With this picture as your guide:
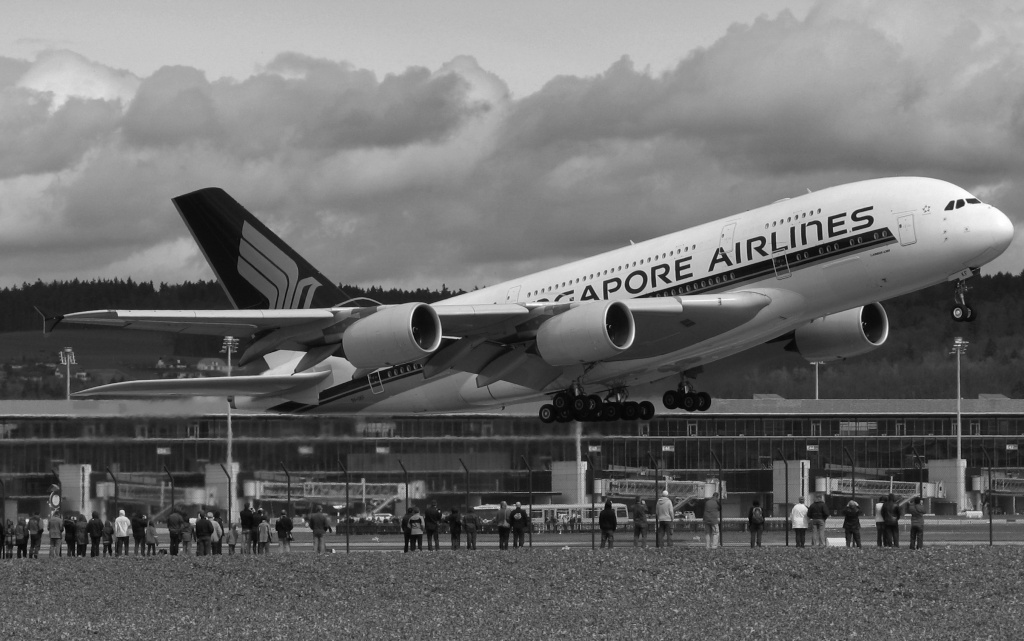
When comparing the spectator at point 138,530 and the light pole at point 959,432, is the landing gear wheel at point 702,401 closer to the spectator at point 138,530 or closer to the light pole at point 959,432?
the spectator at point 138,530

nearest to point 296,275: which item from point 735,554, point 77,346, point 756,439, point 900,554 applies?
point 735,554

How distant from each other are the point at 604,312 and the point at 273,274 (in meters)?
12.5

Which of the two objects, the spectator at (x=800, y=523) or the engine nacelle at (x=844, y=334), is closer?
the spectator at (x=800, y=523)

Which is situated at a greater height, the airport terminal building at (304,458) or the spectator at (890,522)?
the airport terminal building at (304,458)

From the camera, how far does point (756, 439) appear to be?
70.9 m

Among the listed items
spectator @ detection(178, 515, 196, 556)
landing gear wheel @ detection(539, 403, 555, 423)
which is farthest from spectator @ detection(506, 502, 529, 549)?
spectator @ detection(178, 515, 196, 556)

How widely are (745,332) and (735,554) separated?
623 cm

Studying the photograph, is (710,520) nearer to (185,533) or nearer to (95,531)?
(185,533)

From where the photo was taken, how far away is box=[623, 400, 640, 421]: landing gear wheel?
40.9 meters

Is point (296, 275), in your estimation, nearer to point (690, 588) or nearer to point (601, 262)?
point (601, 262)

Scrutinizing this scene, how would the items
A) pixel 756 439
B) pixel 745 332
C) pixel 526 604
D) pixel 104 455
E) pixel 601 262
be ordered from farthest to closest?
pixel 756 439
pixel 104 455
pixel 601 262
pixel 745 332
pixel 526 604

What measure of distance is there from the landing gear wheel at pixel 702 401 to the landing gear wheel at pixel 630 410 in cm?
183

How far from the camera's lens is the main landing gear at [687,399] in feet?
133

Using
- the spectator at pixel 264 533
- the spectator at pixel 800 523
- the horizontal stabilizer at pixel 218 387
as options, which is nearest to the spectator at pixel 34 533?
the horizontal stabilizer at pixel 218 387
